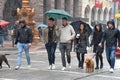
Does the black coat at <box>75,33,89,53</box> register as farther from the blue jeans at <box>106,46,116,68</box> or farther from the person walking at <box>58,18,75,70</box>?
the blue jeans at <box>106,46,116,68</box>

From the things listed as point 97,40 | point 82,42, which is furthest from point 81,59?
point 97,40

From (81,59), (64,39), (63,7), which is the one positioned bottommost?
(81,59)

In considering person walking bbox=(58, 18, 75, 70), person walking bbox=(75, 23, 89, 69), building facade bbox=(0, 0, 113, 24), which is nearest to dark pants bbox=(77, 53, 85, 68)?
person walking bbox=(75, 23, 89, 69)

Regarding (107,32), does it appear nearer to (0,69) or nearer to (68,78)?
(68,78)

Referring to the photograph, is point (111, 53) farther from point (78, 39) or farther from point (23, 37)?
point (23, 37)

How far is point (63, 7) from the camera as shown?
52.1 metres

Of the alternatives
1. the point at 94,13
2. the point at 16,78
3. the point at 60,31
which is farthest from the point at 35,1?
the point at 16,78

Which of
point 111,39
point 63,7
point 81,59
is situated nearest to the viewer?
point 111,39

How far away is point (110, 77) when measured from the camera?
14258 mm

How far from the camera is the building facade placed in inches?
1778

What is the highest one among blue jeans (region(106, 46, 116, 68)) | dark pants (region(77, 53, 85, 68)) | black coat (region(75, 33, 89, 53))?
black coat (region(75, 33, 89, 53))

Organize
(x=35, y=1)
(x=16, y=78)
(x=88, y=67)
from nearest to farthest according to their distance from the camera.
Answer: (x=16, y=78) → (x=88, y=67) → (x=35, y=1)

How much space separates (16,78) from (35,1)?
112ft

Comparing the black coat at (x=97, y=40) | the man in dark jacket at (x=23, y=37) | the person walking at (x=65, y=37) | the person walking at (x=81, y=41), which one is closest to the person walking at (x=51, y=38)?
the person walking at (x=65, y=37)
